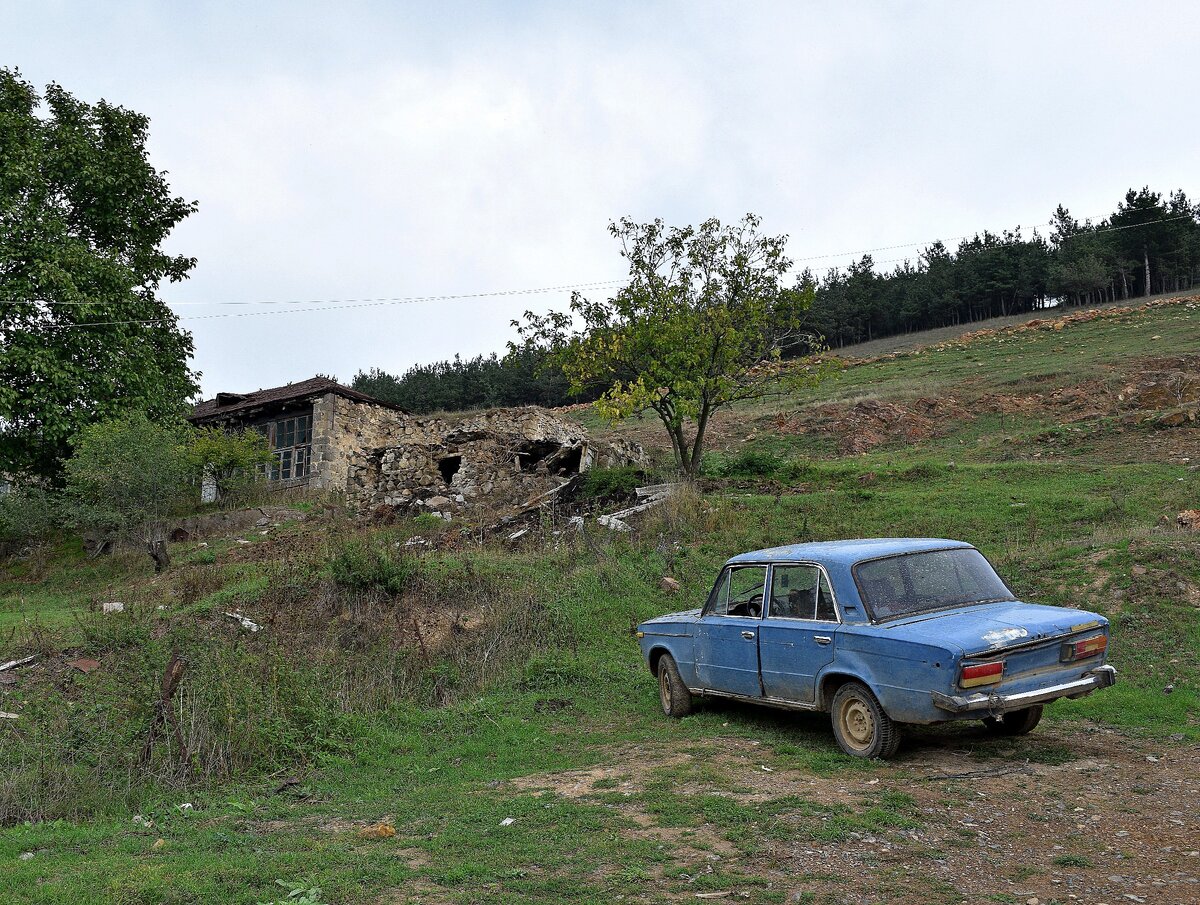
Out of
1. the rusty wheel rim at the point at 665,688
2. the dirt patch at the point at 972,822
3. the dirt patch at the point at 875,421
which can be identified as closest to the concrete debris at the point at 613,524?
the rusty wheel rim at the point at 665,688

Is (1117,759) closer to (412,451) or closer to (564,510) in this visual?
(564,510)

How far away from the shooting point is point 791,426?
33.0 meters

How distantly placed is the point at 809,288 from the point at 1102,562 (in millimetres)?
11999

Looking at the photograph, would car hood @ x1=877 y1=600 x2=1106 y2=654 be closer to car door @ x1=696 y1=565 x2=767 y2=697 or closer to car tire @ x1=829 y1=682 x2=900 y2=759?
car tire @ x1=829 y1=682 x2=900 y2=759

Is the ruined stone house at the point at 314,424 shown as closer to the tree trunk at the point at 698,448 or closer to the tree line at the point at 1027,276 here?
the tree trunk at the point at 698,448

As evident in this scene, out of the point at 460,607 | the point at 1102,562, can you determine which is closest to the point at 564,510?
the point at 460,607

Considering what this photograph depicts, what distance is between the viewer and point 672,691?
941 centimetres

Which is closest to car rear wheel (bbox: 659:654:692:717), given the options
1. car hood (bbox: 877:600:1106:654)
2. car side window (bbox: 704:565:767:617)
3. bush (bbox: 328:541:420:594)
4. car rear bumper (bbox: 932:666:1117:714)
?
car side window (bbox: 704:565:767:617)

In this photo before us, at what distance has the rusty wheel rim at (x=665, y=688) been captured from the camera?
9500 millimetres

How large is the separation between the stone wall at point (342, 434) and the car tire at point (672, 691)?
840 inches

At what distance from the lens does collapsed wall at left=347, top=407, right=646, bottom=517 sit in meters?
24.6

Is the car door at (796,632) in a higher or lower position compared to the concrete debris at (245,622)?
higher

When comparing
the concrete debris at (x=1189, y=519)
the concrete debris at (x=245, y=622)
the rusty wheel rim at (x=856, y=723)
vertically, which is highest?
the concrete debris at (x=1189, y=519)

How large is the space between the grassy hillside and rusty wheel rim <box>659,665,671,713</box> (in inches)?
13.8
